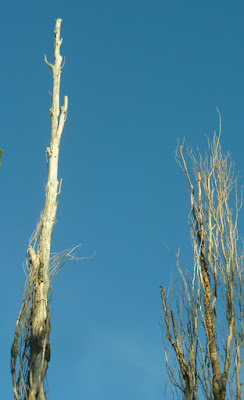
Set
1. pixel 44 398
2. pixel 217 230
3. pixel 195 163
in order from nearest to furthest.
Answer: pixel 44 398, pixel 217 230, pixel 195 163

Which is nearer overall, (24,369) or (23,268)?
(24,369)

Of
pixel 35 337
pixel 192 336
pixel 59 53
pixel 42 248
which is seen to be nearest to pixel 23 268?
pixel 42 248

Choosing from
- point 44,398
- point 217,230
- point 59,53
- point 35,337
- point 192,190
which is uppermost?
point 59,53

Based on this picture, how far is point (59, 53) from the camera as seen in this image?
28.3ft

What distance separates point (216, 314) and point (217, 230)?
108 centimetres

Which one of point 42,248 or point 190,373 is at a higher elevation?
point 42,248

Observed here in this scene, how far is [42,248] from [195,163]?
238 centimetres

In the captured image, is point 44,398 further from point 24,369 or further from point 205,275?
point 205,275

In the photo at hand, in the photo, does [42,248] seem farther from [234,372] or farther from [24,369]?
[234,372]

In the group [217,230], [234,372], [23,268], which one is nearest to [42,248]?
[23,268]

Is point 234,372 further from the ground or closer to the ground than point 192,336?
closer to the ground

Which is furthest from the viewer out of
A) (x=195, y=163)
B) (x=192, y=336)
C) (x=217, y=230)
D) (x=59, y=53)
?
(x=59, y=53)

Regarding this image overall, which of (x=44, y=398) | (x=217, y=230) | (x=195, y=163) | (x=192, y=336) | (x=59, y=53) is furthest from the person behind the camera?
(x=59, y=53)

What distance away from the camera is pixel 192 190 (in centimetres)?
748
